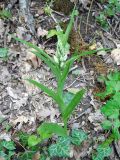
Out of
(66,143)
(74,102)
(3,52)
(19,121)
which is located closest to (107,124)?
(66,143)

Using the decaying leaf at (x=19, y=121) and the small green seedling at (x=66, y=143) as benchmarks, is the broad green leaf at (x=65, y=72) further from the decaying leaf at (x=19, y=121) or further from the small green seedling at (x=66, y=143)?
the decaying leaf at (x=19, y=121)

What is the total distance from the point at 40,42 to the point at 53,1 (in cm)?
53

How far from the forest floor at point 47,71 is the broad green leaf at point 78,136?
0.26ft

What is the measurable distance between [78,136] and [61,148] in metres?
0.19

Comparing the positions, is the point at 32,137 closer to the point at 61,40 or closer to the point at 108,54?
the point at 61,40

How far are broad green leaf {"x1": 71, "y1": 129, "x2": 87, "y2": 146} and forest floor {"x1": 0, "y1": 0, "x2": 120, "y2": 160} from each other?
3.1 inches

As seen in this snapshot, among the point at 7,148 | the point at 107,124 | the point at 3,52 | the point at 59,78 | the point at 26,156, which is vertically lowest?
the point at 107,124

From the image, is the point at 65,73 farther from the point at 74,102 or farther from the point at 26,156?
the point at 26,156

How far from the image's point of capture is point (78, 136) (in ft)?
9.02

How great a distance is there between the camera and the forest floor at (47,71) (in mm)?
2873

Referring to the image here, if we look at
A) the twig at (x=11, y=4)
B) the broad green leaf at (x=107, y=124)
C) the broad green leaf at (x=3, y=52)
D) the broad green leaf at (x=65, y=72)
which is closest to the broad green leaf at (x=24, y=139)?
the broad green leaf at (x=65, y=72)

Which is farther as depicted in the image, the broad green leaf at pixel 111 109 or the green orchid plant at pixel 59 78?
the broad green leaf at pixel 111 109

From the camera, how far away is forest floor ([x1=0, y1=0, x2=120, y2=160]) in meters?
2.87

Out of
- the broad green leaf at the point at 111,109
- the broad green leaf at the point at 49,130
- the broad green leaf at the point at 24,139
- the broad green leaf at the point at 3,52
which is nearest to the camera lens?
the broad green leaf at the point at 49,130
